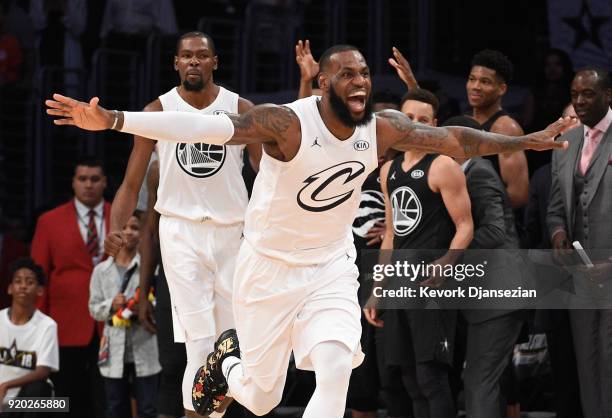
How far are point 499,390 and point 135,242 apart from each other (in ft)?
9.58

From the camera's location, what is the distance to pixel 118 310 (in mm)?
8844

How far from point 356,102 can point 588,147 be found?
2128mm

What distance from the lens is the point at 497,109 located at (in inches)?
328

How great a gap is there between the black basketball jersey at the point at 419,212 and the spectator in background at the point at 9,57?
572 centimetres

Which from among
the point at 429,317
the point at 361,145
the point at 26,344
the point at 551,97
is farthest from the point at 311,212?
the point at 551,97

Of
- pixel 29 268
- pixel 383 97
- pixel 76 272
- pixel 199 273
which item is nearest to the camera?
pixel 199 273

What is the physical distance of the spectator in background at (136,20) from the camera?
11.7m

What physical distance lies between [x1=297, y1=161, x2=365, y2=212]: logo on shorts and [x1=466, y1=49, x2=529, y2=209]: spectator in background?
2.00 meters

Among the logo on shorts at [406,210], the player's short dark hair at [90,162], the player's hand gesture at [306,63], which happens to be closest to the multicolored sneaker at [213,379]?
the logo on shorts at [406,210]

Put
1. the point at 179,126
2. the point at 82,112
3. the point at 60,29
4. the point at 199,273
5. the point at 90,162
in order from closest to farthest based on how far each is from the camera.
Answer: the point at 82,112 → the point at 179,126 → the point at 199,273 → the point at 90,162 → the point at 60,29

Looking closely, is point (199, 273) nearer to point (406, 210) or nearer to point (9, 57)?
point (406, 210)

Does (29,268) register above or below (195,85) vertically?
below

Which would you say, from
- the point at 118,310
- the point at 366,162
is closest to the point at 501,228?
the point at 366,162

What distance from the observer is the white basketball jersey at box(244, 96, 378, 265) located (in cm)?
636
